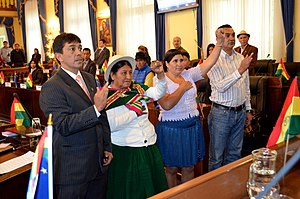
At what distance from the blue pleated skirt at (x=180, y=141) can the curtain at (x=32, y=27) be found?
13.1m

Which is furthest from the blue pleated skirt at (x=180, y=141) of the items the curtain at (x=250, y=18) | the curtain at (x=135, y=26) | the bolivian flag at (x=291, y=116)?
the curtain at (x=135, y=26)

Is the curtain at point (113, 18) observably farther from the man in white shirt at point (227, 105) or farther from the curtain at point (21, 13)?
the man in white shirt at point (227, 105)

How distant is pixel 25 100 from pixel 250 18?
505cm

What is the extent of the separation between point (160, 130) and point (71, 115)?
100cm

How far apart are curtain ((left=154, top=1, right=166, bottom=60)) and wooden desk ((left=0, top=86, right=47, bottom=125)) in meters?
4.02

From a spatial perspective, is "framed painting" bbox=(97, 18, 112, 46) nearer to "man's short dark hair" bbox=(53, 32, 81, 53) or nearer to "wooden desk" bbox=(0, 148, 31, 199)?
"man's short dark hair" bbox=(53, 32, 81, 53)

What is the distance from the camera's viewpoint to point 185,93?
260cm

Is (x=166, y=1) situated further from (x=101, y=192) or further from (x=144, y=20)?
(x=101, y=192)

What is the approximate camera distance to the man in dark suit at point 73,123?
1834mm

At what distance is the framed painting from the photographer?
1102 cm

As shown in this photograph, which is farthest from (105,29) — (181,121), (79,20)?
(181,121)

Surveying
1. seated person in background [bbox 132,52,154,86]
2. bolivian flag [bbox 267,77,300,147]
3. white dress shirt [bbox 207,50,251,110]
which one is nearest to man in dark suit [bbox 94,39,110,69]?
seated person in background [bbox 132,52,154,86]


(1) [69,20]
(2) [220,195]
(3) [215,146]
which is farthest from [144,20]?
(2) [220,195]

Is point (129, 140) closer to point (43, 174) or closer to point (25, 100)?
point (43, 174)
